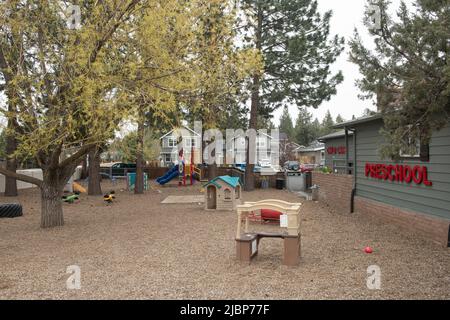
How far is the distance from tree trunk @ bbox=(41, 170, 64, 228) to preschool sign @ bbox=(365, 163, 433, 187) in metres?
8.96

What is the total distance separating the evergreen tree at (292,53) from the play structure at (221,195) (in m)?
7.54

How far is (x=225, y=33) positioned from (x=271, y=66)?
12152 mm

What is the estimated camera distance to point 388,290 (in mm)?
5113

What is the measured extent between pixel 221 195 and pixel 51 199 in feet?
19.7

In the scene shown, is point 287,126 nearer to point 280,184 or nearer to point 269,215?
point 280,184

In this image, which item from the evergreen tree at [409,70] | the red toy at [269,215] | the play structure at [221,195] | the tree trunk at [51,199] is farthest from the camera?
the play structure at [221,195]

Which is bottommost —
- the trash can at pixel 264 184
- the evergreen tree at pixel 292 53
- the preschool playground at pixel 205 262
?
the preschool playground at pixel 205 262

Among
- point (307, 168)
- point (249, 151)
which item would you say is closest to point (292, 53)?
point (249, 151)

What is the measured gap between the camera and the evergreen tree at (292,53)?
2042 cm

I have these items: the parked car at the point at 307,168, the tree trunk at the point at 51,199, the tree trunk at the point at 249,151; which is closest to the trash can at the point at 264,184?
the tree trunk at the point at 249,151

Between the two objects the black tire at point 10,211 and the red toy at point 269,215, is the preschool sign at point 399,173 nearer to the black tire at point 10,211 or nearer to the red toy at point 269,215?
the red toy at point 269,215

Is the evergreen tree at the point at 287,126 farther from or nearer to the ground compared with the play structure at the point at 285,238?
farther from the ground

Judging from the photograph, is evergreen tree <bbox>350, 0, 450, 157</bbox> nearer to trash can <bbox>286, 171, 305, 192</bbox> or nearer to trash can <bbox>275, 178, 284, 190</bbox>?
trash can <bbox>286, 171, 305, 192</bbox>

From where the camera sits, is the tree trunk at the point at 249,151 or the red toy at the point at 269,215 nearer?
the red toy at the point at 269,215
